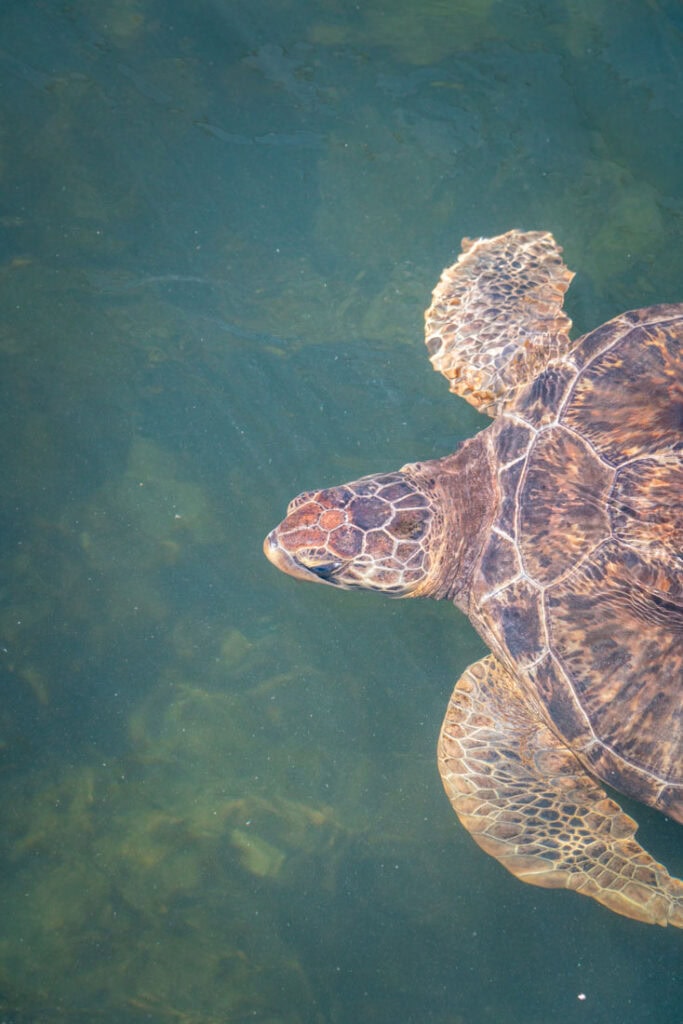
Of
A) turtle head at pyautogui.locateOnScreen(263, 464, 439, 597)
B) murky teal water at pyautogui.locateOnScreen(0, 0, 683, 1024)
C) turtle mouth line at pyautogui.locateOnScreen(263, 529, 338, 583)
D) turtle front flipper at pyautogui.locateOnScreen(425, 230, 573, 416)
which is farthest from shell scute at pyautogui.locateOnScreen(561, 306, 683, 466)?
turtle mouth line at pyautogui.locateOnScreen(263, 529, 338, 583)

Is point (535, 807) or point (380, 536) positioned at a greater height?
point (380, 536)

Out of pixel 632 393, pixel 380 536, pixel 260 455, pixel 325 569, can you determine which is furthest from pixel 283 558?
pixel 632 393

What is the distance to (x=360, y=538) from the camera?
3.52 metres

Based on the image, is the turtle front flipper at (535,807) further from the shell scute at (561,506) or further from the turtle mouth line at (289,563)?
the turtle mouth line at (289,563)

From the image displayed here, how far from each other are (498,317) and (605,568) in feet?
6.46

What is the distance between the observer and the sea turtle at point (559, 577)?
3.06m

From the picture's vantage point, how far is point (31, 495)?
4.55m

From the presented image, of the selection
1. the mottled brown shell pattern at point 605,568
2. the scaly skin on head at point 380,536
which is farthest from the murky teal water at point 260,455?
the mottled brown shell pattern at point 605,568

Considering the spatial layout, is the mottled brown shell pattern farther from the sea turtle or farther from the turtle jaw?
the turtle jaw

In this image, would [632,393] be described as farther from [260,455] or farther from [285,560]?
[260,455]

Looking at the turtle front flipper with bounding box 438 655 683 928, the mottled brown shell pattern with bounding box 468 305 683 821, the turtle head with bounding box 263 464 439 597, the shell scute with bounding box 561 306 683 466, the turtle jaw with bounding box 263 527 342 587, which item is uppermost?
the shell scute with bounding box 561 306 683 466

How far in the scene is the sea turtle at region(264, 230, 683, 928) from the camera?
3059 millimetres

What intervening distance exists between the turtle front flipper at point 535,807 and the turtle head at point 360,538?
30.2 inches

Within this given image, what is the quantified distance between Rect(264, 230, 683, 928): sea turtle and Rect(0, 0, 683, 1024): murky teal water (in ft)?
1.81
